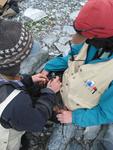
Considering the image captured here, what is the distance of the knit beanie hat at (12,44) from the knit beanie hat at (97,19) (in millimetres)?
395

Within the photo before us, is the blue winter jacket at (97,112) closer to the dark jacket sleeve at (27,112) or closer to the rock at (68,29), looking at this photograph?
the dark jacket sleeve at (27,112)

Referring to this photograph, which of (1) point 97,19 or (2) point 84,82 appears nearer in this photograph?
(1) point 97,19

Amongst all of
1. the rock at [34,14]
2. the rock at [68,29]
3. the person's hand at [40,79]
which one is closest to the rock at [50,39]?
the rock at [68,29]

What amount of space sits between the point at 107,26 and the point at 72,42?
372mm

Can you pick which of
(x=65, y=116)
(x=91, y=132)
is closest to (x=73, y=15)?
(x=91, y=132)

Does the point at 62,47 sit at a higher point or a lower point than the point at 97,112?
lower

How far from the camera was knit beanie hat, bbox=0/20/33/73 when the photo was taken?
2492mm

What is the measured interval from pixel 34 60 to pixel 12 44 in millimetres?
1607

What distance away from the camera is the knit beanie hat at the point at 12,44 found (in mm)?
2492

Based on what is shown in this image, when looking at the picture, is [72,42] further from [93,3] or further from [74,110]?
[74,110]

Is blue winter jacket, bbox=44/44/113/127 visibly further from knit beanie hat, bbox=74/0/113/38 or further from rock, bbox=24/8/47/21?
rock, bbox=24/8/47/21

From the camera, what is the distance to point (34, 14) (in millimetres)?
4984

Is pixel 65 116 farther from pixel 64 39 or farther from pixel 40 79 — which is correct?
pixel 64 39

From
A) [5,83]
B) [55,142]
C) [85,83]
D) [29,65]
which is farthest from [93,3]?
[29,65]
